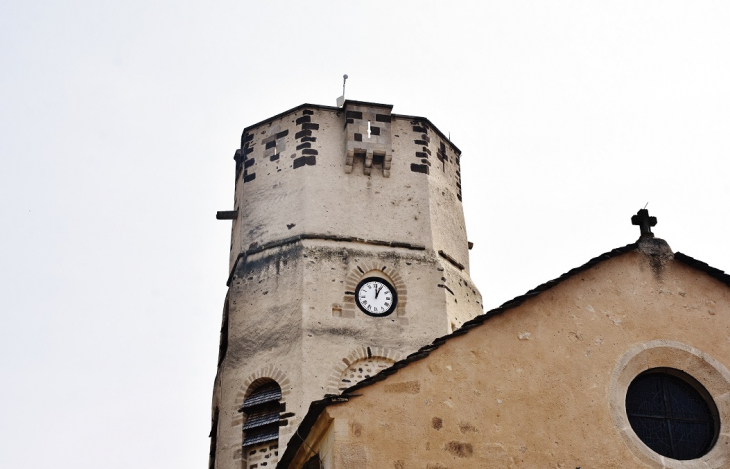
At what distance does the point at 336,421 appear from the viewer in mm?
11680

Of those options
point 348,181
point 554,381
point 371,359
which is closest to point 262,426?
point 371,359

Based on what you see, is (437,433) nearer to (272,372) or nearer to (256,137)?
(272,372)

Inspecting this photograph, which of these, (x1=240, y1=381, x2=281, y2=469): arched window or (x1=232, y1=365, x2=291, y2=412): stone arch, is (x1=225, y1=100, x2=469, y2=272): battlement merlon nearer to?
(x1=232, y1=365, x2=291, y2=412): stone arch

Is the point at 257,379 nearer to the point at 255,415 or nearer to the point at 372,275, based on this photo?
the point at 255,415

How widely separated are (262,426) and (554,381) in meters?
10.1

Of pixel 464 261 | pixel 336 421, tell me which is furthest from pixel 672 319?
pixel 464 261

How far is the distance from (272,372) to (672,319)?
10468 mm

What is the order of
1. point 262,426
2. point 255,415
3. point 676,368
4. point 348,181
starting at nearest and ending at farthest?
point 676,368
point 262,426
point 255,415
point 348,181

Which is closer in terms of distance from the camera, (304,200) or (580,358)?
(580,358)

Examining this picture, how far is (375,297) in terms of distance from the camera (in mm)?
22875

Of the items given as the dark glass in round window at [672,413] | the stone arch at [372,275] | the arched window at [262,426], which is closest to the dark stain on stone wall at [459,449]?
the dark glass in round window at [672,413]

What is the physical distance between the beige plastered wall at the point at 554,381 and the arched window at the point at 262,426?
8991mm

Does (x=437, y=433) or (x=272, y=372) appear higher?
(x=272, y=372)

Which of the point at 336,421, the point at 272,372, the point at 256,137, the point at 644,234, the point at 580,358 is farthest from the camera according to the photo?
the point at 256,137
